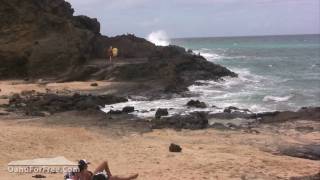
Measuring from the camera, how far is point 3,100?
92.1 feet

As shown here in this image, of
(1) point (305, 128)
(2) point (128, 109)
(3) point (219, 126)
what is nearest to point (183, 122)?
(3) point (219, 126)

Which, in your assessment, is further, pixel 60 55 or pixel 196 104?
pixel 60 55

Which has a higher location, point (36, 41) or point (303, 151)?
point (36, 41)

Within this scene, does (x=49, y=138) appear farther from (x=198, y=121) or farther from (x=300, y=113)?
(x=300, y=113)

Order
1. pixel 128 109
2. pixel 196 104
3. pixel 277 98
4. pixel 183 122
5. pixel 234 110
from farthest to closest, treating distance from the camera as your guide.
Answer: pixel 277 98
pixel 196 104
pixel 234 110
pixel 128 109
pixel 183 122

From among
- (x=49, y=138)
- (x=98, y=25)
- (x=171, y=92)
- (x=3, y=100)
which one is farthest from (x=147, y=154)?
(x=98, y=25)

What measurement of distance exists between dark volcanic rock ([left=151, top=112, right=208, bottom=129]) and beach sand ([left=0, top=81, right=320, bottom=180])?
2.13ft

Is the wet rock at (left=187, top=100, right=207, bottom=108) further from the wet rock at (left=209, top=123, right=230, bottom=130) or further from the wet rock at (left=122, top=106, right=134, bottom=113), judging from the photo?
the wet rock at (left=209, top=123, right=230, bottom=130)

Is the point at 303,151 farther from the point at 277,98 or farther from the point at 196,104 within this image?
the point at 277,98

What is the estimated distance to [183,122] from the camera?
22.4 meters

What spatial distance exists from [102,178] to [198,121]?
39.0ft

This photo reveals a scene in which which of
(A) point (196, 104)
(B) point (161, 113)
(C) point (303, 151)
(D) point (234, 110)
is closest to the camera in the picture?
(C) point (303, 151)

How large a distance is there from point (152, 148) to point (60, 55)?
24724 mm

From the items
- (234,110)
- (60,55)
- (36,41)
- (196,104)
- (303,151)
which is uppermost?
(36,41)
